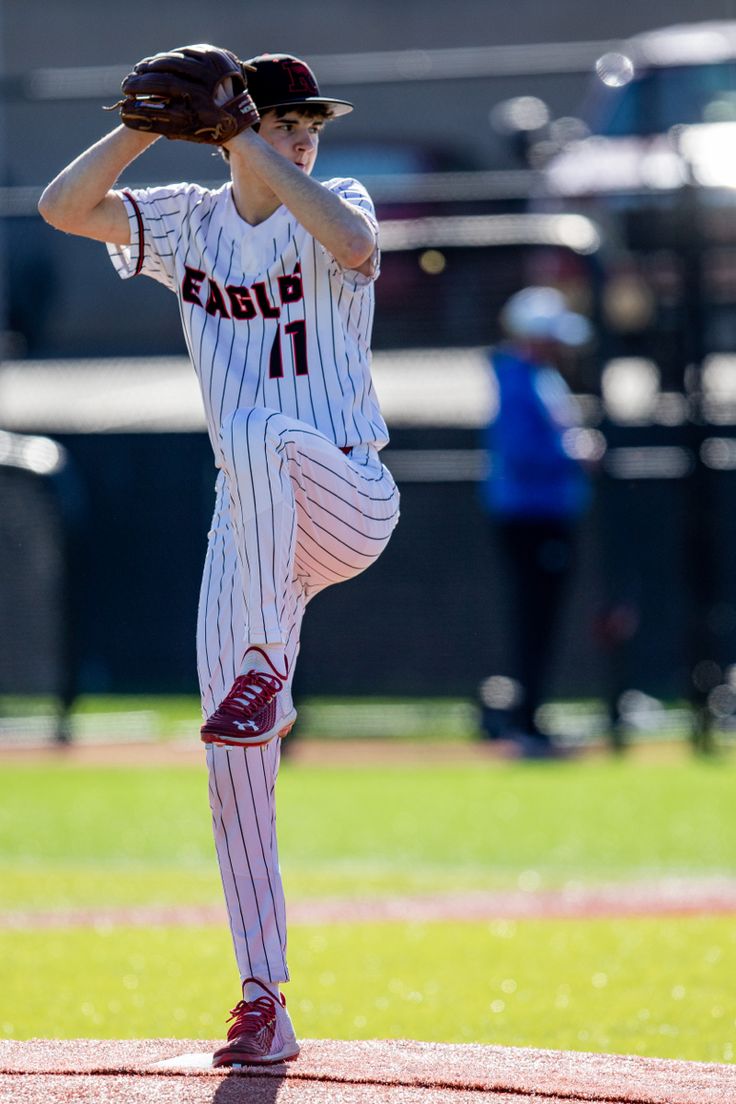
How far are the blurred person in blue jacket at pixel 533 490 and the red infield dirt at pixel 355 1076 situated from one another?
19.3ft

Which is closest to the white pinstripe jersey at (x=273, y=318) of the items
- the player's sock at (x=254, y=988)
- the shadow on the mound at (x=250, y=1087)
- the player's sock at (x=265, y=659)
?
the player's sock at (x=265, y=659)

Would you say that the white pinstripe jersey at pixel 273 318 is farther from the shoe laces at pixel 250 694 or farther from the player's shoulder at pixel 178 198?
the shoe laces at pixel 250 694

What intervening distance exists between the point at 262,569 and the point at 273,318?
57 centimetres

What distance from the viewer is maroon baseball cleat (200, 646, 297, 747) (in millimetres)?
3627

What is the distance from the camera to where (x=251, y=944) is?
3922mm

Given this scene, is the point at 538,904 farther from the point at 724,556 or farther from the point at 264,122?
the point at 724,556

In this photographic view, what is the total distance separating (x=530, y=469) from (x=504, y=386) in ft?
1.59

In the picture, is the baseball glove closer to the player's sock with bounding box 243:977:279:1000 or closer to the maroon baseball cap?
the maroon baseball cap

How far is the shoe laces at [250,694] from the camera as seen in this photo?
3.67m

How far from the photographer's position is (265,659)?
3.83 m

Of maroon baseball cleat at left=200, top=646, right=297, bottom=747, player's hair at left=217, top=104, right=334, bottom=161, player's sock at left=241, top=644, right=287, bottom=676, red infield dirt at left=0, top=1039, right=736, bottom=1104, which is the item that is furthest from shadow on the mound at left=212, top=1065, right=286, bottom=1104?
player's hair at left=217, top=104, right=334, bottom=161

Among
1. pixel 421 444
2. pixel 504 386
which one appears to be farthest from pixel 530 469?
pixel 421 444

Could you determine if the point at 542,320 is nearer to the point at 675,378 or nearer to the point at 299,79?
the point at 675,378

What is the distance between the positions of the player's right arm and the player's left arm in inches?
9.1
